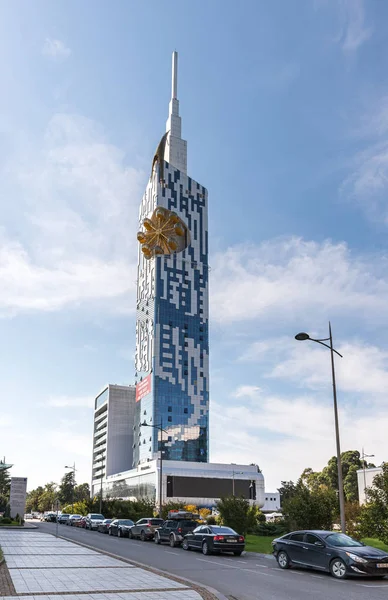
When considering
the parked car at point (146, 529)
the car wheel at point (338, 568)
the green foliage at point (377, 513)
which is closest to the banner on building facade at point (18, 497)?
the parked car at point (146, 529)

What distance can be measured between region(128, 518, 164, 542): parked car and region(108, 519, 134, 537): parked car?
246cm

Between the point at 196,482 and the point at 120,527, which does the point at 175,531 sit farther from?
the point at 196,482

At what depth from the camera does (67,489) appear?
160m

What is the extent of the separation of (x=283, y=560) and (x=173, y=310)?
4817 inches

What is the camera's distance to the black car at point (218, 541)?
26578 mm

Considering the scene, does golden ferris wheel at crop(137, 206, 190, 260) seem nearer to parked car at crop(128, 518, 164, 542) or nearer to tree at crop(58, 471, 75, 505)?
tree at crop(58, 471, 75, 505)

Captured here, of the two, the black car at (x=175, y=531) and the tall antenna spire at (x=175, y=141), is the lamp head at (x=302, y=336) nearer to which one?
the black car at (x=175, y=531)

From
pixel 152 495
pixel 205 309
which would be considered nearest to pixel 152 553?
pixel 152 495

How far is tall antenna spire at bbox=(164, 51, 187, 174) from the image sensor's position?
159 meters

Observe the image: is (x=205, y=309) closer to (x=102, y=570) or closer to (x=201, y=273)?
(x=201, y=273)

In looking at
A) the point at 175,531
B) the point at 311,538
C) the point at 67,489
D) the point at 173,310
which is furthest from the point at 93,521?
the point at 67,489

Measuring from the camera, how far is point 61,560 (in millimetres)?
22109

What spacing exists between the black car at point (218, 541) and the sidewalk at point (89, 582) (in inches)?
227

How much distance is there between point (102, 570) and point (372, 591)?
838 centimetres
